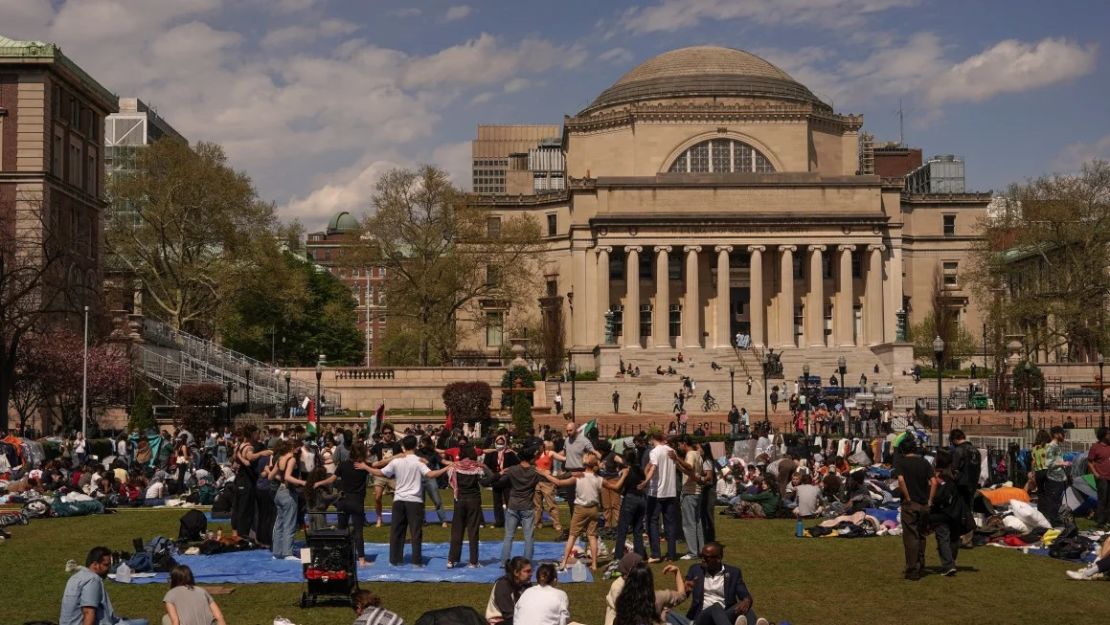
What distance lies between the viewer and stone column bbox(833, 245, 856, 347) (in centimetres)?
8412

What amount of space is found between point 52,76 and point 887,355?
46.8 meters

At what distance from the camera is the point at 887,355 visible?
249 ft

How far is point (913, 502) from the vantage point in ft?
64.1

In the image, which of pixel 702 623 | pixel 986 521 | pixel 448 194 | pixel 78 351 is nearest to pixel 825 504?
pixel 986 521

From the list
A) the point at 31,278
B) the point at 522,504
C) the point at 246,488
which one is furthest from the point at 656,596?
the point at 31,278

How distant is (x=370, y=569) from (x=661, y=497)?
476cm

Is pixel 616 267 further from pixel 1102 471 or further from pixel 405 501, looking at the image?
pixel 405 501

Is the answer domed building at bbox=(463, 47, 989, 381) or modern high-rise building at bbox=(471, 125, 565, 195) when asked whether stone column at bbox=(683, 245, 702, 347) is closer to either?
domed building at bbox=(463, 47, 989, 381)

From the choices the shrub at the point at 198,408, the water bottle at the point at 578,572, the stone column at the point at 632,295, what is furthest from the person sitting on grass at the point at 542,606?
the stone column at the point at 632,295

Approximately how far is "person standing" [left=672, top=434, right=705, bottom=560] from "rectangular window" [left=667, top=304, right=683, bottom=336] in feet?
214

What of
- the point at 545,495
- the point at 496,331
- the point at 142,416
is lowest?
the point at 545,495

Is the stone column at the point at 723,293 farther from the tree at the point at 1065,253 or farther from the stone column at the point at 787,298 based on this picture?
the tree at the point at 1065,253

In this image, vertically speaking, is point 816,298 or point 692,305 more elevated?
point 816,298

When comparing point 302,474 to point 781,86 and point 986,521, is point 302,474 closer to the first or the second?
point 986,521
